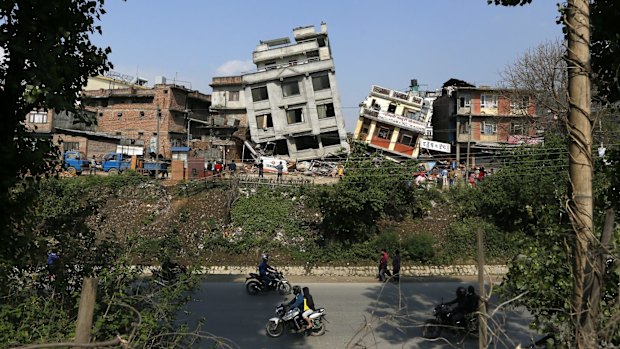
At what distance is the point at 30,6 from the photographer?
4.92 meters

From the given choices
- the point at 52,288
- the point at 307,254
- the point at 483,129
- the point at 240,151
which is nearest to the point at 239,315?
the point at 52,288

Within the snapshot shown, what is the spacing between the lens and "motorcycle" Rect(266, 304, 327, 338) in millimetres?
9938

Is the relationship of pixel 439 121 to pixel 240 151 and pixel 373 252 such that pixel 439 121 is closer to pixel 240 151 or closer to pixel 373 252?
pixel 240 151

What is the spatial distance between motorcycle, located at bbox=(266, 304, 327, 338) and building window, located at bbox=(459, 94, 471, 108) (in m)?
33.7

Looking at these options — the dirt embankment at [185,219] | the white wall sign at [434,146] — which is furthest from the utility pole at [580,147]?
the white wall sign at [434,146]

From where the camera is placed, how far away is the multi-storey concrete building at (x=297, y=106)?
1458 inches

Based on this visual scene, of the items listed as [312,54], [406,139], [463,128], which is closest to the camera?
[312,54]

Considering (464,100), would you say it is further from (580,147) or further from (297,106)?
(580,147)

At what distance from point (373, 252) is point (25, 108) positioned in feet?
51.4

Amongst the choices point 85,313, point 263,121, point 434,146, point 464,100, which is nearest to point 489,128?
point 464,100

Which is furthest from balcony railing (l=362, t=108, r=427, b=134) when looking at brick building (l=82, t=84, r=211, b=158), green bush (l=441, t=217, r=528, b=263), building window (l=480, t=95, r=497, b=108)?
green bush (l=441, t=217, r=528, b=263)

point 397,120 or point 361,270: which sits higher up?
point 397,120

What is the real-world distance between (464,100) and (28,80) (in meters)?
39.2

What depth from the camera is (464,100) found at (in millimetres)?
40031
